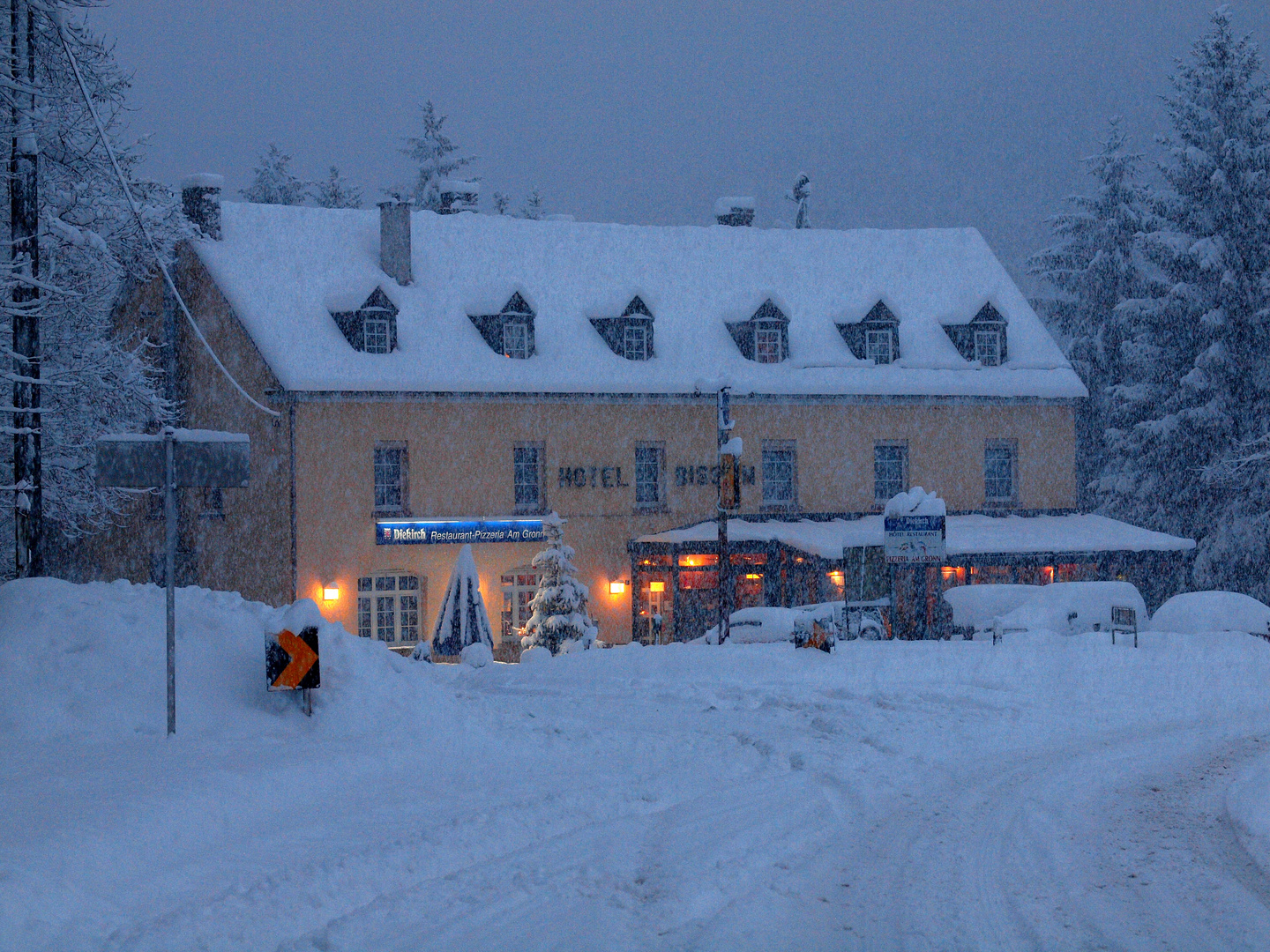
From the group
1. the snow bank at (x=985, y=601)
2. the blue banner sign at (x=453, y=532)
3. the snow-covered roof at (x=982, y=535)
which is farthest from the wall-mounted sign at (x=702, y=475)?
the snow bank at (x=985, y=601)

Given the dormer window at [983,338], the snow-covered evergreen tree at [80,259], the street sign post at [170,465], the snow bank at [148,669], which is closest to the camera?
the street sign post at [170,465]

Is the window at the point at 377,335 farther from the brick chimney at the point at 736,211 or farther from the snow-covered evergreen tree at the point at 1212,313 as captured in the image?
the snow-covered evergreen tree at the point at 1212,313

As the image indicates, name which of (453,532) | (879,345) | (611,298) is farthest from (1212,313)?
(453,532)

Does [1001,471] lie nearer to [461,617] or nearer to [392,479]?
[461,617]

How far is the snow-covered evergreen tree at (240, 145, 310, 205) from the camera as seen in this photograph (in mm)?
56688

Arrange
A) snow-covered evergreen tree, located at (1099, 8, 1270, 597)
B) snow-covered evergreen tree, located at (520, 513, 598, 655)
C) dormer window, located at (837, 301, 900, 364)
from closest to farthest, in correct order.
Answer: snow-covered evergreen tree, located at (520, 513, 598, 655) → dormer window, located at (837, 301, 900, 364) → snow-covered evergreen tree, located at (1099, 8, 1270, 597)

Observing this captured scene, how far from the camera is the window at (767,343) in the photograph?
119 feet

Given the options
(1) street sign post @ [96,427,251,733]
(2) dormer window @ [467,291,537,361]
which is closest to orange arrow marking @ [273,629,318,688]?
(1) street sign post @ [96,427,251,733]

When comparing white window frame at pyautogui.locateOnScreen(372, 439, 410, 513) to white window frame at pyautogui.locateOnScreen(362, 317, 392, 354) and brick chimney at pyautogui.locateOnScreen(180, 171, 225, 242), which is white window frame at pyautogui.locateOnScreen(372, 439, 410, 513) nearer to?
white window frame at pyautogui.locateOnScreen(362, 317, 392, 354)

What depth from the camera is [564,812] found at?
9.89 m

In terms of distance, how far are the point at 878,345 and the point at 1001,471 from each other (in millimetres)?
4921

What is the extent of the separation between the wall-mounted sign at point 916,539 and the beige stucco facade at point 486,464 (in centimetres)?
913

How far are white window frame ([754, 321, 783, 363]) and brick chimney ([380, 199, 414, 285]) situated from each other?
30.4 ft

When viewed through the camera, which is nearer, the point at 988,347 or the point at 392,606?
the point at 392,606
